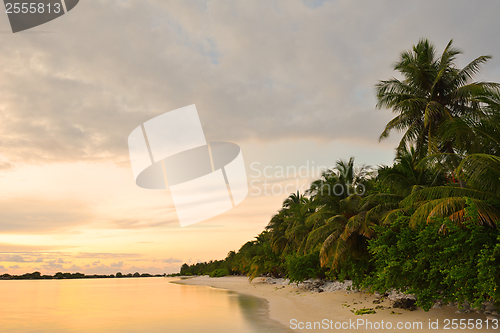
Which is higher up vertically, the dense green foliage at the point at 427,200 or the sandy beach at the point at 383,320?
the dense green foliage at the point at 427,200

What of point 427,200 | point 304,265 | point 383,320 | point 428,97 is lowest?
point 383,320

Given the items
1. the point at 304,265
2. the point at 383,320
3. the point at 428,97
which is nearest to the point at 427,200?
the point at 383,320

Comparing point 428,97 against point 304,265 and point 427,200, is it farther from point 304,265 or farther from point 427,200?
point 304,265

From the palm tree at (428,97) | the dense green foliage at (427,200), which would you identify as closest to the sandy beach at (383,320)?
the dense green foliage at (427,200)

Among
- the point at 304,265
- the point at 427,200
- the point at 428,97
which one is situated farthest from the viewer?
the point at 304,265

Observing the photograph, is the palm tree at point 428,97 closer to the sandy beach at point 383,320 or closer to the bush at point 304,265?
the sandy beach at point 383,320

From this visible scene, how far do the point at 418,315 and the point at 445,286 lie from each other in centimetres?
180

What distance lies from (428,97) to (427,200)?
26.0 ft

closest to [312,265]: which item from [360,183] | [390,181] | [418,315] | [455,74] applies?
[360,183]

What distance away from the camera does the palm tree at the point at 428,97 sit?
16438 millimetres

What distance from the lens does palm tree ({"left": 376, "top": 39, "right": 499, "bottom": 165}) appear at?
16.4m

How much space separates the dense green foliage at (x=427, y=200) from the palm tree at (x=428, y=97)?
0.05 m

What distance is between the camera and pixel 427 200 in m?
12.4

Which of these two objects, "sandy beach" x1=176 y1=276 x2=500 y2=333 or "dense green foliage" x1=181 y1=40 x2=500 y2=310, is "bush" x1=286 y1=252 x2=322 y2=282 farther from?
"sandy beach" x1=176 y1=276 x2=500 y2=333
